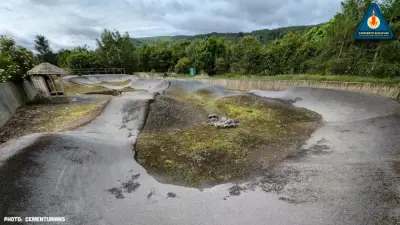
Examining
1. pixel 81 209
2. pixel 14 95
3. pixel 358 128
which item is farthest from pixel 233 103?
pixel 14 95

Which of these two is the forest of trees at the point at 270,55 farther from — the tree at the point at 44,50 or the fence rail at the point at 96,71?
the tree at the point at 44,50

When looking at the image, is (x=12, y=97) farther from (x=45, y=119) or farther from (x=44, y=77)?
(x=45, y=119)

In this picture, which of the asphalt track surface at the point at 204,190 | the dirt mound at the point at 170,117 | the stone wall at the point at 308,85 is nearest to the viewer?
the asphalt track surface at the point at 204,190

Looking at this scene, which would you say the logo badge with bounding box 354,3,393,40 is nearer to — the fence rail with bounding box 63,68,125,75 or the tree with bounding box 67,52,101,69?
the fence rail with bounding box 63,68,125,75

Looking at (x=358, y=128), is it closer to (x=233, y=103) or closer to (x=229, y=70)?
(x=233, y=103)

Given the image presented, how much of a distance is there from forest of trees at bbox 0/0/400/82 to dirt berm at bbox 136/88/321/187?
6322 millimetres

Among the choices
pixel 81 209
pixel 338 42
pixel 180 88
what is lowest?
pixel 180 88

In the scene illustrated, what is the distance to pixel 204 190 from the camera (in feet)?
12.8

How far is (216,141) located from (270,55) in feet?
49.9

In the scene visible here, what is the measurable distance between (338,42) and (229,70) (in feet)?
40.8

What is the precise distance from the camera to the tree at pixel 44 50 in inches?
1556

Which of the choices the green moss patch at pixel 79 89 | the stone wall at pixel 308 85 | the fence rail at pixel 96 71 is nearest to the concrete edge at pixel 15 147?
the stone wall at pixel 308 85

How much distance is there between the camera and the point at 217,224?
2924 mm

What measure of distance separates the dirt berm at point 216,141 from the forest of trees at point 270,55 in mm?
6322
